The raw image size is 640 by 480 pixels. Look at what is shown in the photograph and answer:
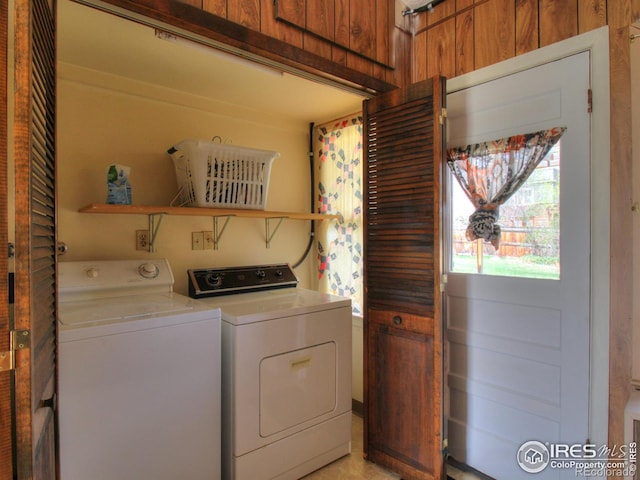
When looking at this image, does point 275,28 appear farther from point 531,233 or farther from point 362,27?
point 531,233

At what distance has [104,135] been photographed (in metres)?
2.07

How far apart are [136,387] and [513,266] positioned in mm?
1752

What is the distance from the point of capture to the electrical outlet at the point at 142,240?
2182 mm

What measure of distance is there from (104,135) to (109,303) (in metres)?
0.99

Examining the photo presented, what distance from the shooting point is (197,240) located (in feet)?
7.91

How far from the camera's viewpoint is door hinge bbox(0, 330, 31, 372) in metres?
0.70

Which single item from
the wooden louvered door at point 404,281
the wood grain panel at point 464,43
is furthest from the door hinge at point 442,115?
the wood grain panel at point 464,43

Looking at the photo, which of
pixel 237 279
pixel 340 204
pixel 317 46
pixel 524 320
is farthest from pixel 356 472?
pixel 317 46

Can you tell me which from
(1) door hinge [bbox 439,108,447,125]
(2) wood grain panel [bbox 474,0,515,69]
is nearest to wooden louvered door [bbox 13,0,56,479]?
(1) door hinge [bbox 439,108,447,125]

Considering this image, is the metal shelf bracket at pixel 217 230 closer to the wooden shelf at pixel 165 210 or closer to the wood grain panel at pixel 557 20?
the wooden shelf at pixel 165 210

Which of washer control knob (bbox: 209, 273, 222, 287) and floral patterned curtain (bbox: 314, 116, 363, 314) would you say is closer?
washer control knob (bbox: 209, 273, 222, 287)

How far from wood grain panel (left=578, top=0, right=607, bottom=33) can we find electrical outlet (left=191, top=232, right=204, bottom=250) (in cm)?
228

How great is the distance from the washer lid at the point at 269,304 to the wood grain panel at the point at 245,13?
122 centimetres

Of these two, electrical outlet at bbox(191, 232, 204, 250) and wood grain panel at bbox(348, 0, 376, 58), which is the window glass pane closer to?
wood grain panel at bbox(348, 0, 376, 58)
